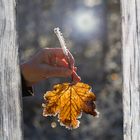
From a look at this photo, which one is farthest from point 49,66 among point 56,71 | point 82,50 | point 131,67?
point 82,50

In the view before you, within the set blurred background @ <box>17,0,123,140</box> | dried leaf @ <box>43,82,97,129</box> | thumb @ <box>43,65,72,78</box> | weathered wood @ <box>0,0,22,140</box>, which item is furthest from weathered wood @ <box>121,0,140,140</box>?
blurred background @ <box>17,0,123,140</box>

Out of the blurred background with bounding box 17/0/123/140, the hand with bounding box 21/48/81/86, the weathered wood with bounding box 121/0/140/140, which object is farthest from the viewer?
the blurred background with bounding box 17/0/123/140

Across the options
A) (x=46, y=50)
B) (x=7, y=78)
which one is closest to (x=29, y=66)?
(x=46, y=50)

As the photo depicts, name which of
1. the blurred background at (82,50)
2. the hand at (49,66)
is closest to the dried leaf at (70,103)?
the hand at (49,66)

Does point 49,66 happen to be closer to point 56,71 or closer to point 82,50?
point 56,71

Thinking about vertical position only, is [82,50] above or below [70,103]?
above

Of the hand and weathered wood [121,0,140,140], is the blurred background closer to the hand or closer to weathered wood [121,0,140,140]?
the hand

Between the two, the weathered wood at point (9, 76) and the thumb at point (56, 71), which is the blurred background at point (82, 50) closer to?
the thumb at point (56, 71)
